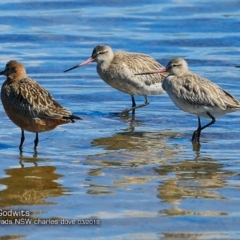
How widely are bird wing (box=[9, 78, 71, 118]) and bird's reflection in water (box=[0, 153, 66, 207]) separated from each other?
0.66 m

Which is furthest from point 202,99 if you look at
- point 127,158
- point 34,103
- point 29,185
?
point 29,185

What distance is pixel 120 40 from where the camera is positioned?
16.4 meters

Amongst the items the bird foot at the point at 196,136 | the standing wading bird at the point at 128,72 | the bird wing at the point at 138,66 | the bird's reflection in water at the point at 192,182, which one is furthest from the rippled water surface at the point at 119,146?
the bird wing at the point at 138,66

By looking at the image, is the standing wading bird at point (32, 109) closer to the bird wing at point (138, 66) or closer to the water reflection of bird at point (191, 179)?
the water reflection of bird at point (191, 179)

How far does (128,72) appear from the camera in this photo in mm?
12336

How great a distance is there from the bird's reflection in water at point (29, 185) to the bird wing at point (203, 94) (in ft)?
7.50

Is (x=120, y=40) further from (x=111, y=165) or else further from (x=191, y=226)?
(x=191, y=226)

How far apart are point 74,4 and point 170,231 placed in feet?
43.2

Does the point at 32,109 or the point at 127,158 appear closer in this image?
the point at 127,158

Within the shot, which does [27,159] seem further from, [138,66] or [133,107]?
[138,66]

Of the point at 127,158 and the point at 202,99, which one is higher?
the point at 202,99

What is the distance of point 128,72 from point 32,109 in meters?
3.14

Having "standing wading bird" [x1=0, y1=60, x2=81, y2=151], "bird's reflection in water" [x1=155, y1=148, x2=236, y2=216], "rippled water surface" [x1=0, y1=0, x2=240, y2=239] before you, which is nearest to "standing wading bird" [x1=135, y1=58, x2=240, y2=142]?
"rippled water surface" [x1=0, y1=0, x2=240, y2=239]

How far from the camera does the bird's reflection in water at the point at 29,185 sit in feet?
24.3
